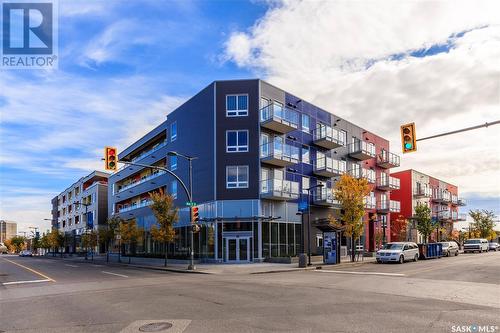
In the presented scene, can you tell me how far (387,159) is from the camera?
186 ft

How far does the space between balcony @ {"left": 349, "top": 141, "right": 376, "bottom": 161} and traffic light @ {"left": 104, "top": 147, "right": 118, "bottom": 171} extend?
112 feet

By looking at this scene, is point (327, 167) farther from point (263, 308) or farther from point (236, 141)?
point (263, 308)

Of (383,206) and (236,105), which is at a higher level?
(236,105)

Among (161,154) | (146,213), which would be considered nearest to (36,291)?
(161,154)

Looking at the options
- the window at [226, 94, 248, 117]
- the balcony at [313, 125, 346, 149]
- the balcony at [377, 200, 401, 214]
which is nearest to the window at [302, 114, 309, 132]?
the balcony at [313, 125, 346, 149]

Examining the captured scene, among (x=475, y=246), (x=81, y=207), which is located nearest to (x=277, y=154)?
(x=475, y=246)

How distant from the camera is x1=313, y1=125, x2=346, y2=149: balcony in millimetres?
43237

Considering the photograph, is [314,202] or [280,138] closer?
[280,138]

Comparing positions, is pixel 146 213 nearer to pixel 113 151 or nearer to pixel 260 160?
A: pixel 260 160

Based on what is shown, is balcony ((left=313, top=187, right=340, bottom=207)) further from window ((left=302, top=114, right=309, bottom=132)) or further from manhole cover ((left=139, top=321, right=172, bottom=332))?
manhole cover ((left=139, top=321, right=172, bottom=332))

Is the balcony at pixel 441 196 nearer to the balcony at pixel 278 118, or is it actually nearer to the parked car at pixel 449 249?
the parked car at pixel 449 249

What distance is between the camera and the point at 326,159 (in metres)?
43.2

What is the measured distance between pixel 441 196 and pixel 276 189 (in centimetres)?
5300

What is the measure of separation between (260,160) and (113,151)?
17941 millimetres
